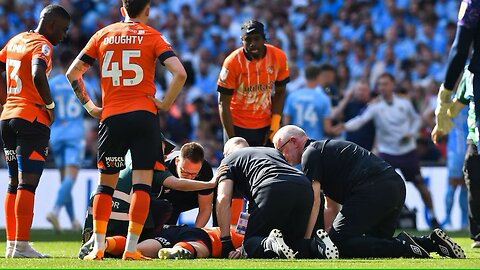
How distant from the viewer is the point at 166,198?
1167 cm

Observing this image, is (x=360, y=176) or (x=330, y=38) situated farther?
(x=330, y=38)

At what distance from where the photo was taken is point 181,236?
10641 mm

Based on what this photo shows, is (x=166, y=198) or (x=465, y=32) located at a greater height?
(x=465, y=32)

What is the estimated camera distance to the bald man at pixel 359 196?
33.9 feet

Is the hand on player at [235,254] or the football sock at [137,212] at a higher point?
the football sock at [137,212]

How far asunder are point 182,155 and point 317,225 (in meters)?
1.48

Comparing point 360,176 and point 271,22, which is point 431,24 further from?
point 360,176

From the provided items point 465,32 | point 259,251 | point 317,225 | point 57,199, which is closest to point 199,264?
point 259,251

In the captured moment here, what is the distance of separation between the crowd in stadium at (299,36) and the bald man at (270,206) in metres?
11.2

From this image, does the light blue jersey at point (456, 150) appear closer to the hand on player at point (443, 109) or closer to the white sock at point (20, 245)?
the hand on player at point (443, 109)

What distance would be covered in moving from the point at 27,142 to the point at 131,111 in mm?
1442

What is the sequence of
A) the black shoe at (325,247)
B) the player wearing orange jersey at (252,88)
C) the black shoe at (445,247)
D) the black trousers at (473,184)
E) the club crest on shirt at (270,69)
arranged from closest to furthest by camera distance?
the black shoe at (325,247) < the black shoe at (445,247) < the black trousers at (473,184) < the player wearing orange jersey at (252,88) < the club crest on shirt at (270,69)

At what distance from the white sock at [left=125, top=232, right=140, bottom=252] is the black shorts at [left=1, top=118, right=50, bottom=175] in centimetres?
144

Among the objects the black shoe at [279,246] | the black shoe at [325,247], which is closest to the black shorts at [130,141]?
the black shoe at [279,246]
